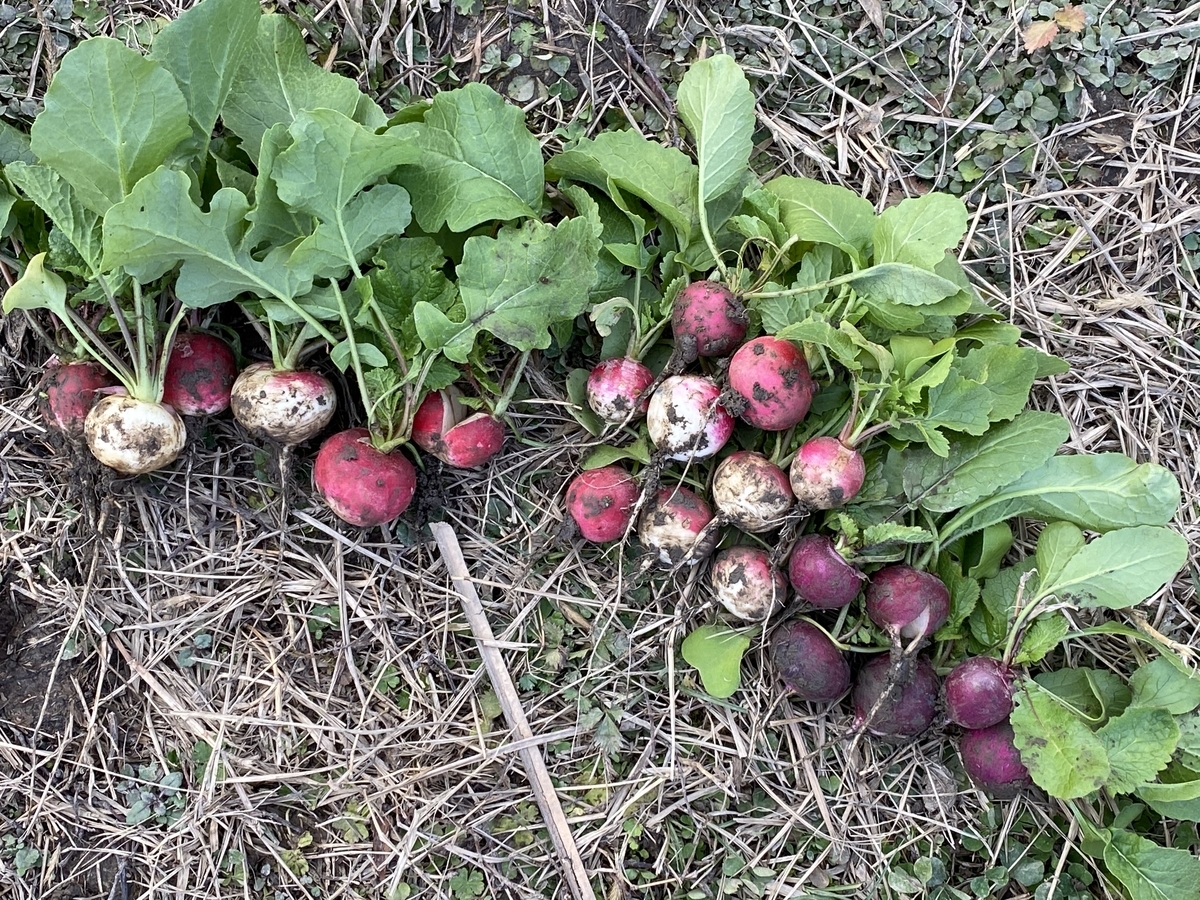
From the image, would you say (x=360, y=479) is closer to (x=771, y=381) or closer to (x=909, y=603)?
(x=771, y=381)

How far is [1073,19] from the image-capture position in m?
2.04

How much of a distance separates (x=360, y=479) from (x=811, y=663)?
1.16 m

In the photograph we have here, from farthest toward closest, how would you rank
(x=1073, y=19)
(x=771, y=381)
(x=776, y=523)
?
(x=1073, y=19) → (x=776, y=523) → (x=771, y=381)

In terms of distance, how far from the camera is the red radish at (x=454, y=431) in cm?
198

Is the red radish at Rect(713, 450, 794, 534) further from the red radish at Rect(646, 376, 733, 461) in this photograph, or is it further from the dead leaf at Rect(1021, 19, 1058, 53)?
the dead leaf at Rect(1021, 19, 1058, 53)

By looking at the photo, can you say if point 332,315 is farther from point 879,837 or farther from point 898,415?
point 879,837

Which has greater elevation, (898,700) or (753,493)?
(753,493)

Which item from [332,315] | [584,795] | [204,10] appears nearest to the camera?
[204,10]

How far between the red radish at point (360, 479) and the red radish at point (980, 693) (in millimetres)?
1397

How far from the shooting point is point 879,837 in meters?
2.04

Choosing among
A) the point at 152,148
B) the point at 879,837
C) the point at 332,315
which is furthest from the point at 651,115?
the point at 879,837

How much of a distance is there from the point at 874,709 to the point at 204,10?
7.18 ft

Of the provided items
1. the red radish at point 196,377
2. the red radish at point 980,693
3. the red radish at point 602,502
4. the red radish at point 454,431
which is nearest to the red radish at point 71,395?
the red radish at point 196,377

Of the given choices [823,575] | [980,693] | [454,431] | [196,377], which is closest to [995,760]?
[980,693]
